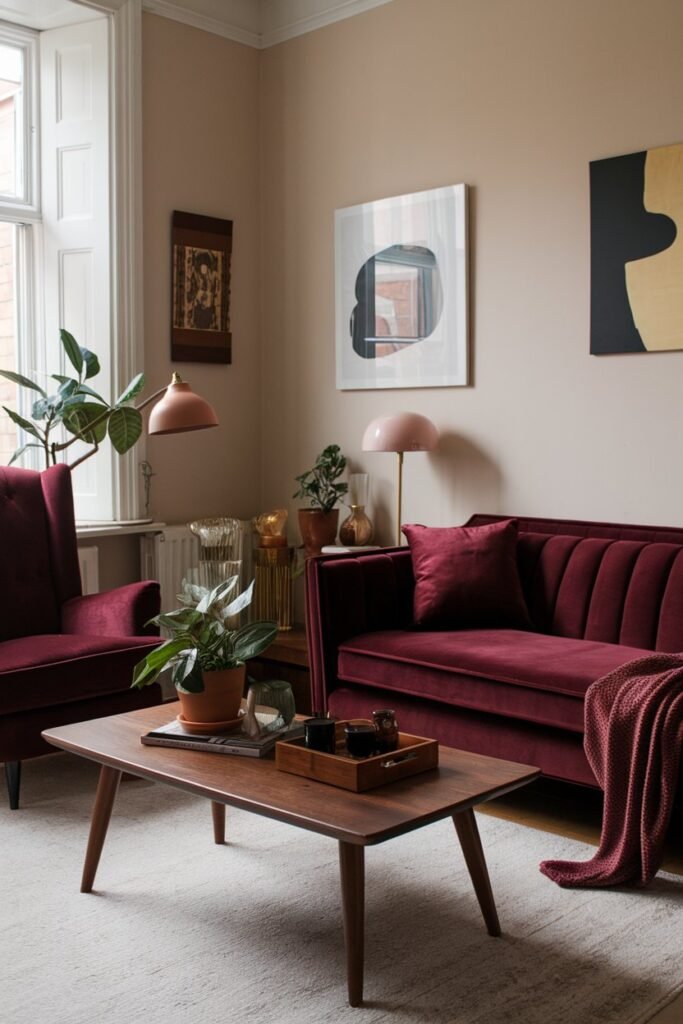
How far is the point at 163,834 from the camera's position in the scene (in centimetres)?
323

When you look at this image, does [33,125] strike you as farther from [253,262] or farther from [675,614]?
[675,614]

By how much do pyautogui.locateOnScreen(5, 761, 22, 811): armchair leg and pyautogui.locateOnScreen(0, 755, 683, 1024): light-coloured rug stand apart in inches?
3.7

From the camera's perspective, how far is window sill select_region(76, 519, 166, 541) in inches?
181

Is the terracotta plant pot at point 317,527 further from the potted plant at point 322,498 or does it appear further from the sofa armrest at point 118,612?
the sofa armrest at point 118,612

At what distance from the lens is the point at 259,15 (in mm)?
5223

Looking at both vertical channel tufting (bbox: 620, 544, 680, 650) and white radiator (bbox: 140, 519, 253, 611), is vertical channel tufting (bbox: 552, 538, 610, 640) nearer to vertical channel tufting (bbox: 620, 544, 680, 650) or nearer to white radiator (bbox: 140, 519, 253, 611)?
vertical channel tufting (bbox: 620, 544, 680, 650)

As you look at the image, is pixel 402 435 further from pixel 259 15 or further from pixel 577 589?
pixel 259 15

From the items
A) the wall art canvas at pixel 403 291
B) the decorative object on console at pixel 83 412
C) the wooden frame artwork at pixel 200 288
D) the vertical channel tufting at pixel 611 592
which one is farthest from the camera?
the wooden frame artwork at pixel 200 288

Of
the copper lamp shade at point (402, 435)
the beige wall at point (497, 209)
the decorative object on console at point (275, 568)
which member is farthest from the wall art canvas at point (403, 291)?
the decorative object on console at point (275, 568)

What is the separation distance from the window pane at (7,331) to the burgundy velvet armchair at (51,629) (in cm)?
68

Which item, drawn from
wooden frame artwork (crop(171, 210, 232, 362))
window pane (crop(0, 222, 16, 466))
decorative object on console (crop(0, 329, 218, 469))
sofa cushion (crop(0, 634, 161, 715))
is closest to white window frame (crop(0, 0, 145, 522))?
window pane (crop(0, 222, 16, 466))

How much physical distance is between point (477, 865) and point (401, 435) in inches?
82.6

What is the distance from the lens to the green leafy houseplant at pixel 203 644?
106 inches

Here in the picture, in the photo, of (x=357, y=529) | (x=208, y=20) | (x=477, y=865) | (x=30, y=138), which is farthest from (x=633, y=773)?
(x=208, y=20)
